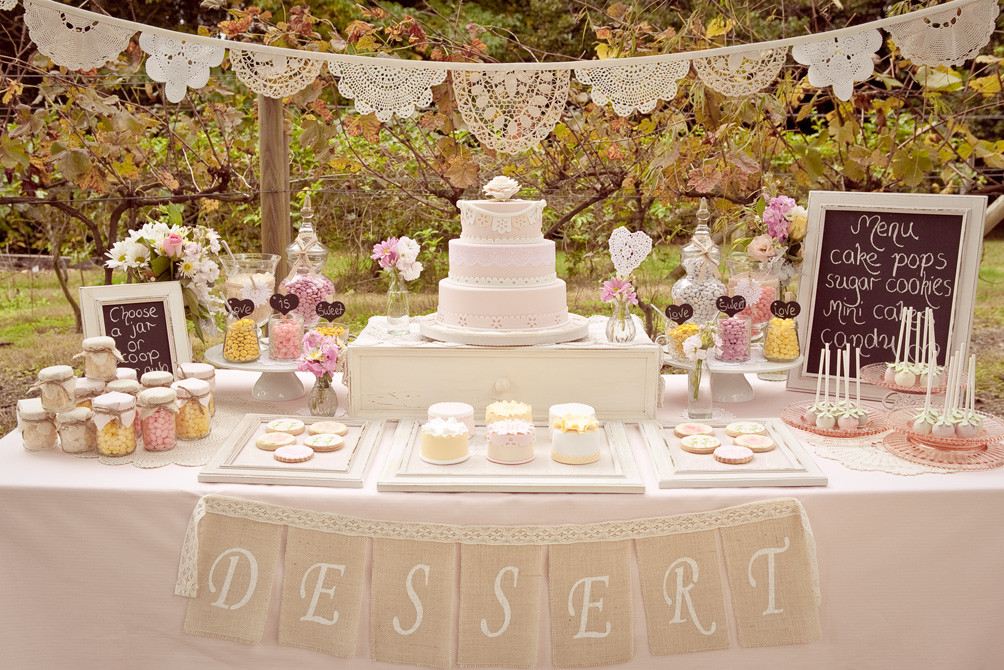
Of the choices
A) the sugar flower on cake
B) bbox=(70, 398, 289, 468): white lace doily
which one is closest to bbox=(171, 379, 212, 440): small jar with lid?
bbox=(70, 398, 289, 468): white lace doily

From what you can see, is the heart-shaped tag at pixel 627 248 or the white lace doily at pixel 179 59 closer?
the white lace doily at pixel 179 59

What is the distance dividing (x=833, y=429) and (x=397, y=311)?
1.22 meters

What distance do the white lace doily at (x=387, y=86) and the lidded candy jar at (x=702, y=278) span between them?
87 cm

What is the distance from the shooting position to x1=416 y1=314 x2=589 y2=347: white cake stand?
88.0 inches

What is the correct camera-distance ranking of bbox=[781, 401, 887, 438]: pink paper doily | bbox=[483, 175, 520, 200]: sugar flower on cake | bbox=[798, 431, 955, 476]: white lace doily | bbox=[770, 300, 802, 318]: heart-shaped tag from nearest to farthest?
bbox=[798, 431, 955, 476]: white lace doily
bbox=[781, 401, 887, 438]: pink paper doily
bbox=[483, 175, 520, 200]: sugar flower on cake
bbox=[770, 300, 802, 318]: heart-shaped tag

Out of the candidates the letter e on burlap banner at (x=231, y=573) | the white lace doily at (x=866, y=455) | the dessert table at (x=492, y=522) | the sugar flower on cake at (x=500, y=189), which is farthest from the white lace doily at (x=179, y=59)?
the white lace doily at (x=866, y=455)

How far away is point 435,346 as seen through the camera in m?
2.25

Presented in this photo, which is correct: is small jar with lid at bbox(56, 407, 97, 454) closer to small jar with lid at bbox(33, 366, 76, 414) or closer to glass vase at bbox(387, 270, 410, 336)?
small jar with lid at bbox(33, 366, 76, 414)

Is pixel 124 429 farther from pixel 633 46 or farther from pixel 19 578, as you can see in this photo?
pixel 633 46

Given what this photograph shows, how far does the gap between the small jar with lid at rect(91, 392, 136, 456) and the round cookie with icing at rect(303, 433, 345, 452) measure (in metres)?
0.42

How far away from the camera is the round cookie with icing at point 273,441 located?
2.09 meters

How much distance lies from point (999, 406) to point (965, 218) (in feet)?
7.27

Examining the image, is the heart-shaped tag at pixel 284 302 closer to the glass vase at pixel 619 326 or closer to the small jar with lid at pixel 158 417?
the small jar with lid at pixel 158 417

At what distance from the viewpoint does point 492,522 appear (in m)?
1.89
